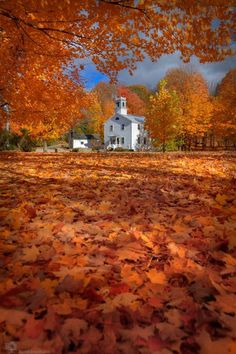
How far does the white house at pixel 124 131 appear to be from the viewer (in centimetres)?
5247

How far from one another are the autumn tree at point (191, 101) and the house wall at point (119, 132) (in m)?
11.0

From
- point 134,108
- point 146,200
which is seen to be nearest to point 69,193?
point 146,200

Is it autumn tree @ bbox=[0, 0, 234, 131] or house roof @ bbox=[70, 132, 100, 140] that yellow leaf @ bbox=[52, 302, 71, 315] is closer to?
autumn tree @ bbox=[0, 0, 234, 131]

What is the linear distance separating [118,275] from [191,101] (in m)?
34.4

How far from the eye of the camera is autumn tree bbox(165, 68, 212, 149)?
32.3m

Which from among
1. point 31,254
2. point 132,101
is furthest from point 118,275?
point 132,101

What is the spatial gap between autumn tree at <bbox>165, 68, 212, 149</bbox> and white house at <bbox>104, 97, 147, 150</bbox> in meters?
9.71

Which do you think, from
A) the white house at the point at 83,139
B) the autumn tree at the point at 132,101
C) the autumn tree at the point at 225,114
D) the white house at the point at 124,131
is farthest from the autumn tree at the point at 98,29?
the white house at the point at 83,139

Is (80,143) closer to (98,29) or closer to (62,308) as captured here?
(98,29)

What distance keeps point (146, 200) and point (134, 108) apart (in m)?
64.5

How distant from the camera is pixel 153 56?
7.83m

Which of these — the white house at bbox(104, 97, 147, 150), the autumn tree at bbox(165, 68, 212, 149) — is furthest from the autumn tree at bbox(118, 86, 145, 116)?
the autumn tree at bbox(165, 68, 212, 149)

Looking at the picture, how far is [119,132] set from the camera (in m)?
54.6

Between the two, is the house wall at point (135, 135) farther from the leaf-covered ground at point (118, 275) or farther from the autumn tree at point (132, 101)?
the leaf-covered ground at point (118, 275)
